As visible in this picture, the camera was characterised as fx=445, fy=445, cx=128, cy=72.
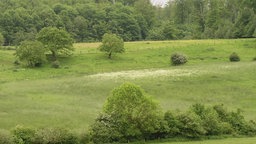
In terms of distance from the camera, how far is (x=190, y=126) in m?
44.5

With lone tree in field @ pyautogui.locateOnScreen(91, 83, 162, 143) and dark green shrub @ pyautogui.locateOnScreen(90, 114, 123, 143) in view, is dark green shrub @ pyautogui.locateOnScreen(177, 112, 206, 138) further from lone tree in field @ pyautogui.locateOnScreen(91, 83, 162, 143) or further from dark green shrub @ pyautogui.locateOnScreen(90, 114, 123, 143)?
dark green shrub @ pyautogui.locateOnScreen(90, 114, 123, 143)

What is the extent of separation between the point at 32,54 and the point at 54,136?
1775 inches

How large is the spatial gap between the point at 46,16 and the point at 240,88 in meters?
105

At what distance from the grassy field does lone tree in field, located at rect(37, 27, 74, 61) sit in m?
2.51

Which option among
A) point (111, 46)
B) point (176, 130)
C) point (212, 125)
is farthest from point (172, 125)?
point (111, 46)

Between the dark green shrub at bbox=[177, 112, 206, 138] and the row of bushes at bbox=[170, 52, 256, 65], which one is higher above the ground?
the row of bushes at bbox=[170, 52, 256, 65]

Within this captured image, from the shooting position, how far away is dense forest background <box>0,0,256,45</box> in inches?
5413

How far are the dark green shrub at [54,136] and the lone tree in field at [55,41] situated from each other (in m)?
51.1

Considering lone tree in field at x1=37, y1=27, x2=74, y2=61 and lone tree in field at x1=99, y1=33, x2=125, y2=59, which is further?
lone tree in field at x1=99, y1=33, x2=125, y2=59

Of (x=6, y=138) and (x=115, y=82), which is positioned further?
(x=115, y=82)

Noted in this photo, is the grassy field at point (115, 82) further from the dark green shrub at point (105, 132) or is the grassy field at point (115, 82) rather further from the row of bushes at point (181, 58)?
the dark green shrub at point (105, 132)

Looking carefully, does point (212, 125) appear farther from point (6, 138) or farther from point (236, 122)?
point (6, 138)

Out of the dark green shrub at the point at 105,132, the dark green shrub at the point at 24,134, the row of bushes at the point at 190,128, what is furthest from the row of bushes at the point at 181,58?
the dark green shrub at the point at 24,134

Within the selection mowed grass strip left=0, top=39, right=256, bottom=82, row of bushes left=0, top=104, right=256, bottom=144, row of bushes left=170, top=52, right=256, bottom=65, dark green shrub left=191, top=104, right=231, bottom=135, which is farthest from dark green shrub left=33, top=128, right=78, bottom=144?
row of bushes left=170, top=52, right=256, bottom=65
